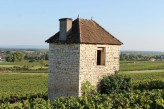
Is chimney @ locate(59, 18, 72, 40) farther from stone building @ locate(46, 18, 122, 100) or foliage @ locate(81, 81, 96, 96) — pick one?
foliage @ locate(81, 81, 96, 96)

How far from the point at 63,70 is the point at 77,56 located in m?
1.20

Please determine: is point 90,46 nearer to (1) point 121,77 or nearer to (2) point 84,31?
(2) point 84,31

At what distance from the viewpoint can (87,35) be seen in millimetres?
18531

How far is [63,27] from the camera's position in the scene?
18.6 m

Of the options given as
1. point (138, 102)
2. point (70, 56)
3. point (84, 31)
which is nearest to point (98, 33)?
point (84, 31)

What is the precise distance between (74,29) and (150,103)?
6.59 metres

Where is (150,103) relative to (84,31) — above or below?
below

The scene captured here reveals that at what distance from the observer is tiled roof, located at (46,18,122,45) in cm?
1805

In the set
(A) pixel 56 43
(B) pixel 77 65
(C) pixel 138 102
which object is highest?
(A) pixel 56 43

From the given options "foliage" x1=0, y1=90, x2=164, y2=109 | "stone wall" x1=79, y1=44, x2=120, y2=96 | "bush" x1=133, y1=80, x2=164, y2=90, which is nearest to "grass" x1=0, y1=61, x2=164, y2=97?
"stone wall" x1=79, y1=44, x2=120, y2=96

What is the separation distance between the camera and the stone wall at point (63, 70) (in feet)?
58.3

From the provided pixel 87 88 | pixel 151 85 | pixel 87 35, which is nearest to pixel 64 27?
pixel 87 35

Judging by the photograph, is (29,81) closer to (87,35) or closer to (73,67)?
(87,35)

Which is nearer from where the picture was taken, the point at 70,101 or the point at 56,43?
the point at 70,101
